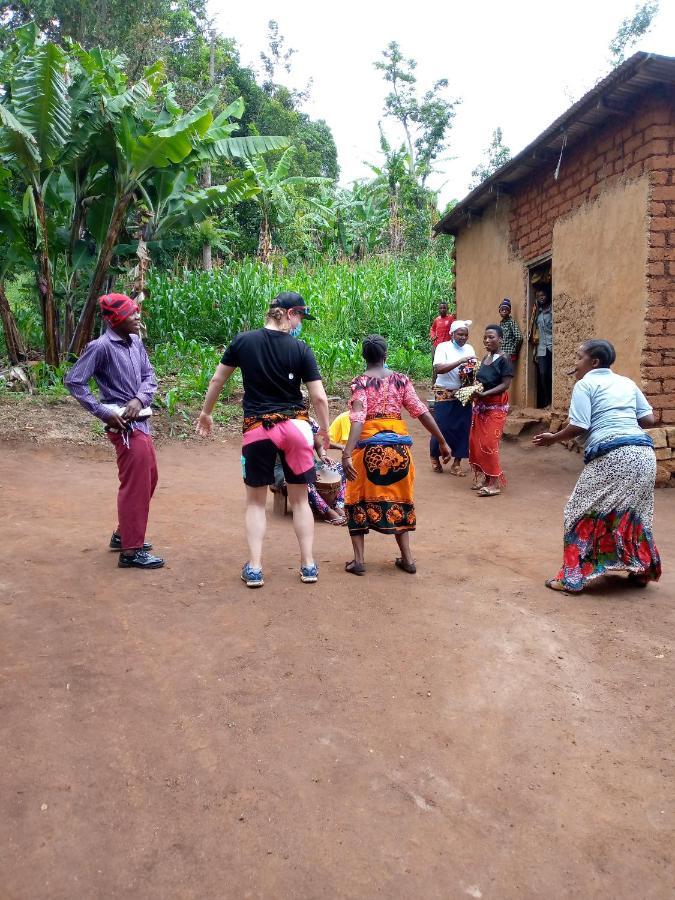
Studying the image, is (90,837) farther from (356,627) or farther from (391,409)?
(391,409)

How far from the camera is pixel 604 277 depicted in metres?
7.37

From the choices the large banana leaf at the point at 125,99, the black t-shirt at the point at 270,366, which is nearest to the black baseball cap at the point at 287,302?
the black t-shirt at the point at 270,366

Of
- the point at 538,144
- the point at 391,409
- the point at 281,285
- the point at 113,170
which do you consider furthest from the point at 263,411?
the point at 281,285

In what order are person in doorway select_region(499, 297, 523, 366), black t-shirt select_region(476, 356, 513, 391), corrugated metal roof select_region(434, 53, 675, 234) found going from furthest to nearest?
person in doorway select_region(499, 297, 523, 366) → black t-shirt select_region(476, 356, 513, 391) → corrugated metal roof select_region(434, 53, 675, 234)

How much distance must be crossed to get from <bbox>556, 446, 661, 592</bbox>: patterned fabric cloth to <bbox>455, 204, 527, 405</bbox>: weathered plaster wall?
567 centimetres

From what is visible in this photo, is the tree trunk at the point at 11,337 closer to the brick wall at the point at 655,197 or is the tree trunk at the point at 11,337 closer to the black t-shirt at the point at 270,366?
the black t-shirt at the point at 270,366

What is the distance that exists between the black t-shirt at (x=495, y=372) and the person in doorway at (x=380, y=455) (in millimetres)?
2921

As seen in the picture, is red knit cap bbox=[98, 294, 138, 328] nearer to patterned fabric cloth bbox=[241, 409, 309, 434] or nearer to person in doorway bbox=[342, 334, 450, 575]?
patterned fabric cloth bbox=[241, 409, 309, 434]

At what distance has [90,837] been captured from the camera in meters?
2.01

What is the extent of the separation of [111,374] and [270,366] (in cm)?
103

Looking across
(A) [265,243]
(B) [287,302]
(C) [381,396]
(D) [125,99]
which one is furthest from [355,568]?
(A) [265,243]

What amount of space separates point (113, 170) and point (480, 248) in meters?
5.54

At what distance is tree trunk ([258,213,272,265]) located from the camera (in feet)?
58.3

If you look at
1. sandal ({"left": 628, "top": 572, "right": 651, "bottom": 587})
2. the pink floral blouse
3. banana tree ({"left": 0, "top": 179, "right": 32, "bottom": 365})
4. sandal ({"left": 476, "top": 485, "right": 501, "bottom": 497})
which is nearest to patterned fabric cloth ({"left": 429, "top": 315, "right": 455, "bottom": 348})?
sandal ({"left": 476, "top": 485, "right": 501, "bottom": 497})
